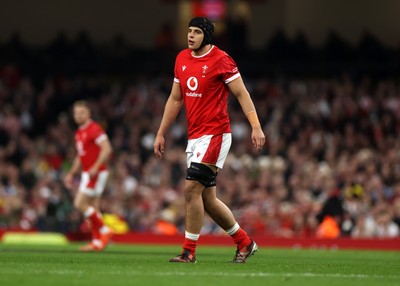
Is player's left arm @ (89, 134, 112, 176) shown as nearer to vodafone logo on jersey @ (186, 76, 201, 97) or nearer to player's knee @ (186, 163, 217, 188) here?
vodafone logo on jersey @ (186, 76, 201, 97)

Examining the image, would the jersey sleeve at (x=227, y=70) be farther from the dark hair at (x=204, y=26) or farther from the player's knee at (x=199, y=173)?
the player's knee at (x=199, y=173)

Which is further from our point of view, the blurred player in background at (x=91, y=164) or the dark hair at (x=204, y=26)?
the blurred player in background at (x=91, y=164)

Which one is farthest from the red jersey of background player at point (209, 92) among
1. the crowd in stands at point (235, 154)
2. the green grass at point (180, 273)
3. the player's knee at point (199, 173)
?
the crowd in stands at point (235, 154)

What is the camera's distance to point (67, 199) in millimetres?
25031

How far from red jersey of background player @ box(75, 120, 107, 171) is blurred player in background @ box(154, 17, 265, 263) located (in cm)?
543

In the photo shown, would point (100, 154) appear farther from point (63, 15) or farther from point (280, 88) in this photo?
point (63, 15)

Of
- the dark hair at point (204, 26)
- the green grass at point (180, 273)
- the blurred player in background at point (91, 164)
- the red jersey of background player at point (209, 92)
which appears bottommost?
the green grass at point (180, 273)

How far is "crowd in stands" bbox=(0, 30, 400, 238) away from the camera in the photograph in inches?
935

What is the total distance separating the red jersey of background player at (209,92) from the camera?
11.8m

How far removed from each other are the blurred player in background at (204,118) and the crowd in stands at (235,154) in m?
11.0

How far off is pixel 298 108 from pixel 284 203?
4.88 meters

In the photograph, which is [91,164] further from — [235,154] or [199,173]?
[235,154]

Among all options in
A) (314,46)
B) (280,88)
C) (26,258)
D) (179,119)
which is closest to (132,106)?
(179,119)

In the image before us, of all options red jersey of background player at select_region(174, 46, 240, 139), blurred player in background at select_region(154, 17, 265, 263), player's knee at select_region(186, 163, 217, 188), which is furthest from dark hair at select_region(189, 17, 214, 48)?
player's knee at select_region(186, 163, 217, 188)
